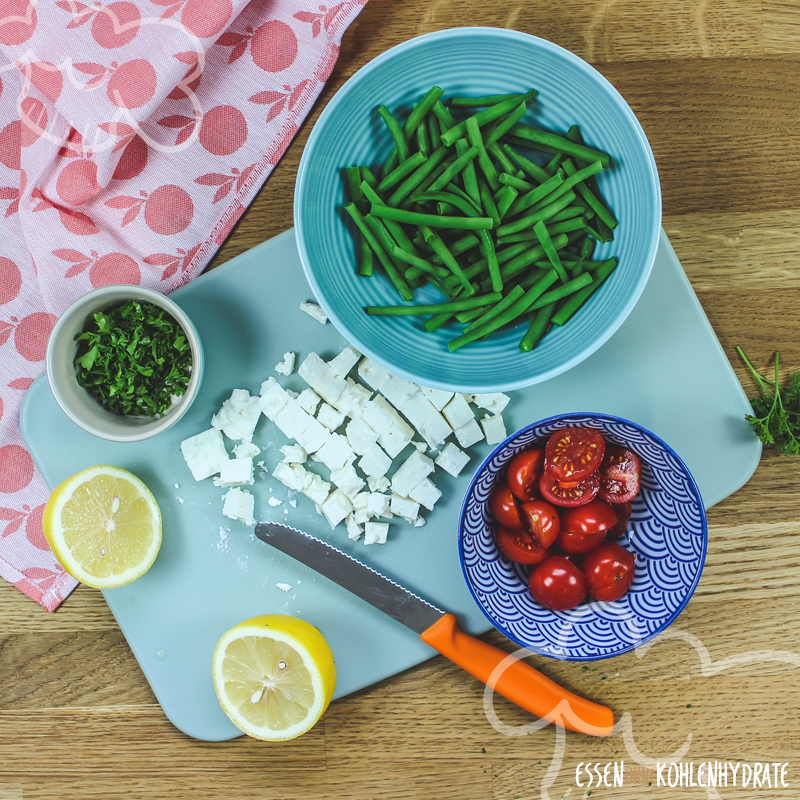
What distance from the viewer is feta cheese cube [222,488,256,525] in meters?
1.33

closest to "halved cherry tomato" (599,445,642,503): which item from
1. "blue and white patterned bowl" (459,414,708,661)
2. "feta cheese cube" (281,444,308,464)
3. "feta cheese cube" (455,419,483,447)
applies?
"blue and white patterned bowl" (459,414,708,661)

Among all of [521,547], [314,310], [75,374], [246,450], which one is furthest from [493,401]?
[75,374]

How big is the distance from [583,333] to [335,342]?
0.52m

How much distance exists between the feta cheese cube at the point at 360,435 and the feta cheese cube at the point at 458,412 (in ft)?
0.53

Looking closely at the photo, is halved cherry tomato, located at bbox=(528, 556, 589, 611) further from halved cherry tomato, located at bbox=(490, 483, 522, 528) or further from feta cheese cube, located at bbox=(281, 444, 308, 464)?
feta cheese cube, located at bbox=(281, 444, 308, 464)

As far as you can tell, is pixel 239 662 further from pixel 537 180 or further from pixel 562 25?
pixel 562 25

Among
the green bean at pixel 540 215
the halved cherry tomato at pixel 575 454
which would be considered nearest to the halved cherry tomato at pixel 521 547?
the halved cherry tomato at pixel 575 454

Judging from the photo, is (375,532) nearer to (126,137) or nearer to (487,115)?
(487,115)

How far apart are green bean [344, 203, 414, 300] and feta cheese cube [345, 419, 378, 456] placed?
0.99 ft

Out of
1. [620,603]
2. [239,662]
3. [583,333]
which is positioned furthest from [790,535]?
[239,662]

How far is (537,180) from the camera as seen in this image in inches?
45.9

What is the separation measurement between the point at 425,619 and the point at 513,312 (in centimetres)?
63

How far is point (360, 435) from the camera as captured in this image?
1.34m

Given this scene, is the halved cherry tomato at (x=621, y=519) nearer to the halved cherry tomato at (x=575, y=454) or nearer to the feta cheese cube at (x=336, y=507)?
the halved cherry tomato at (x=575, y=454)
